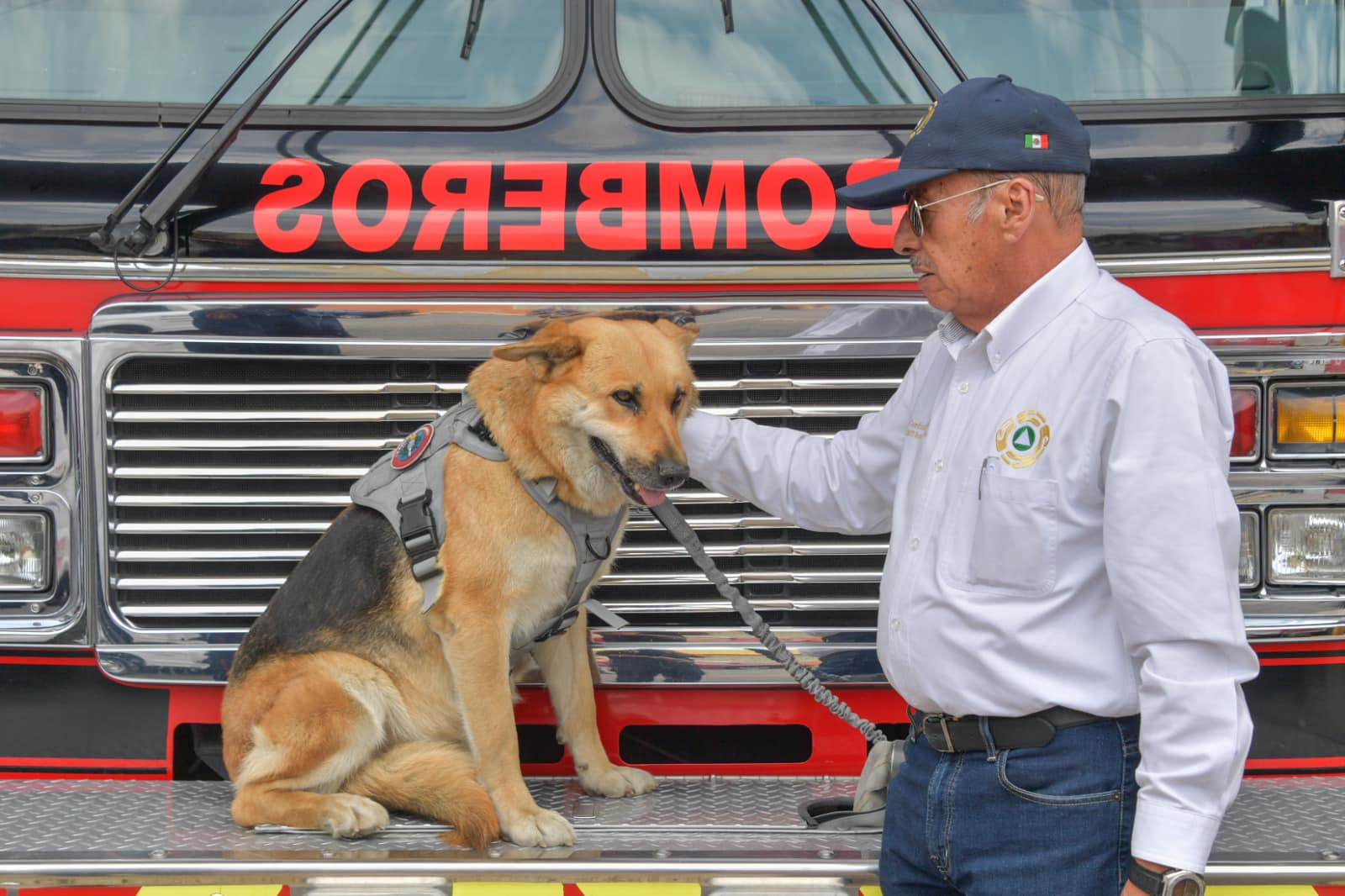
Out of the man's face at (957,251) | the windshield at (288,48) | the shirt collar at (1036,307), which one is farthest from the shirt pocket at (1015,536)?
the windshield at (288,48)

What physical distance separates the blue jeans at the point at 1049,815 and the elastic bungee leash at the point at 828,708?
55 cm

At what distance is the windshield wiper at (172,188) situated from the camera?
2.80 meters

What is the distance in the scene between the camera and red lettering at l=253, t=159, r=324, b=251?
289 cm

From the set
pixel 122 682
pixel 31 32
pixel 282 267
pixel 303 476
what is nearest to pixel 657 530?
pixel 303 476

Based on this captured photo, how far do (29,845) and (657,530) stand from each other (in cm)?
144

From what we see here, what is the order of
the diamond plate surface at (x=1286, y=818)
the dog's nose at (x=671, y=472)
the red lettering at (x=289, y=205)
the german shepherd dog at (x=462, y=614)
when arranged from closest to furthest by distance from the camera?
the diamond plate surface at (x=1286, y=818) < the dog's nose at (x=671, y=472) < the german shepherd dog at (x=462, y=614) < the red lettering at (x=289, y=205)

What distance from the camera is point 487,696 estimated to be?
2764mm

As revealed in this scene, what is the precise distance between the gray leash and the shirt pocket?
0.83m

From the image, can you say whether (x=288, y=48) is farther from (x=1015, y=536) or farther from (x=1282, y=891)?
(x=1282, y=891)

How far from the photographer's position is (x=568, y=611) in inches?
113

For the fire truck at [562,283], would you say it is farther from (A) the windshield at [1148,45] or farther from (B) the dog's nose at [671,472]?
(B) the dog's nose at [671,472]

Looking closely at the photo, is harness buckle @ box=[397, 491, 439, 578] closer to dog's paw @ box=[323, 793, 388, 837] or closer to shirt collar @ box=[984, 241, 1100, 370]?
dog's paw @ box=[323, 793, 388, 837]

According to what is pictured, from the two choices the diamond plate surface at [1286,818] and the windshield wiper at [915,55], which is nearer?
the diamond plate surface at [1286,818]

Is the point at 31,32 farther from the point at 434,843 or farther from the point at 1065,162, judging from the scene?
the point at 1065,162
